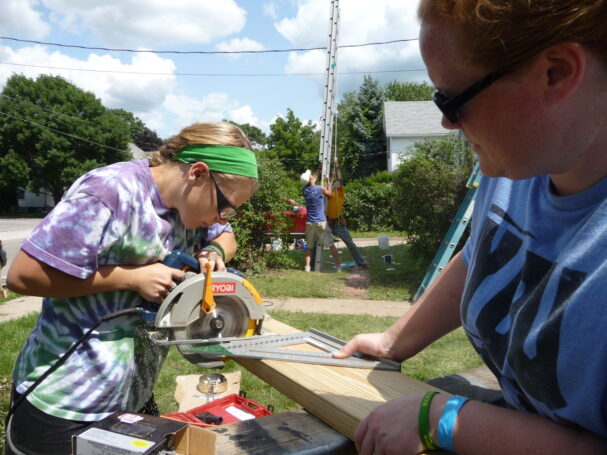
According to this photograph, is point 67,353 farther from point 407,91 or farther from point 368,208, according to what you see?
point 407,91

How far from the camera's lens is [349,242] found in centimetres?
1053

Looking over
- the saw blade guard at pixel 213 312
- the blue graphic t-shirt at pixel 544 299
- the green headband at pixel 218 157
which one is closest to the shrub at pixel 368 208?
the green headband at pixel 218 157

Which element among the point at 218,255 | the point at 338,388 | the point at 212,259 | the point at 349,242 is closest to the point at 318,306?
the point at 349,242

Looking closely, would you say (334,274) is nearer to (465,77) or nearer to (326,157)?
(326,157)

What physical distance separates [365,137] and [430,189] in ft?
95.5

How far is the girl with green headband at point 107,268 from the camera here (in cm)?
154

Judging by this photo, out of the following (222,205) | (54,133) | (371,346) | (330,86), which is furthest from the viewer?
(54,133)

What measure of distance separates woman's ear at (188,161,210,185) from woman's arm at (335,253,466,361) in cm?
82

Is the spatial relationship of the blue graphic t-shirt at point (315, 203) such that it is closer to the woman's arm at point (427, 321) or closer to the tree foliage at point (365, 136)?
the woman's arm at point (427, 321)

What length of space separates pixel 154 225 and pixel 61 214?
31 cm

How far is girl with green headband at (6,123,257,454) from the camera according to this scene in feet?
5.07

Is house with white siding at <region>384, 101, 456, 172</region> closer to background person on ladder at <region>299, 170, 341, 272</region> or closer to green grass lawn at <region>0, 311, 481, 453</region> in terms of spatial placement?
background person on ladder at <region>299, 170, 341, 272</region>

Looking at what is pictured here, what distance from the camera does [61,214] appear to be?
1534 millimetres

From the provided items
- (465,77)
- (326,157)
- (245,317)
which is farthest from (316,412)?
(326,157)
